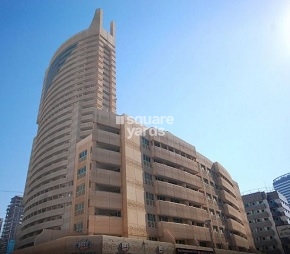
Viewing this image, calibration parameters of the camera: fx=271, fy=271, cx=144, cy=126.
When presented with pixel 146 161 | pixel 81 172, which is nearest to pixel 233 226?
pixel 146 161

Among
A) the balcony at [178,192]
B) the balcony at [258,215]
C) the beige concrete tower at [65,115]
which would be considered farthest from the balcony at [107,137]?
the balcony at [258,215]

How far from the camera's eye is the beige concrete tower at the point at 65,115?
6156 cm

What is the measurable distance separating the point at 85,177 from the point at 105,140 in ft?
21.5

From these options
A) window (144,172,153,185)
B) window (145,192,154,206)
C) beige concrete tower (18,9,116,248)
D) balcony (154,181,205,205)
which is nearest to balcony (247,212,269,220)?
balcony (154,181,205,205)

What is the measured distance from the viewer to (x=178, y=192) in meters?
49.1

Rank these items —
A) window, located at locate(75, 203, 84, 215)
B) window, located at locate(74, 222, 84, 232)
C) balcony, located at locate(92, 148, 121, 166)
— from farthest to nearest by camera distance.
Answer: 1. balcony, located at locate(92, 148, 121, 166)
2. window, located at locate(75, 203, 84, 215)
3. window, located at locate(74, 222, 84, 232)

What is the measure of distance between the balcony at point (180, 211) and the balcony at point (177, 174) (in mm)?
5040

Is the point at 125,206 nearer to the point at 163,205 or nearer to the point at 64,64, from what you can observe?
the point at 163,205

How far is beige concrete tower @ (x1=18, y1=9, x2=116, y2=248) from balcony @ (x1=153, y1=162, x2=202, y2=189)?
18165mm

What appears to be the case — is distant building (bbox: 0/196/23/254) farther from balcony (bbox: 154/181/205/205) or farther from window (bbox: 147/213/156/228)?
window (bbox: 147/213/156/228)

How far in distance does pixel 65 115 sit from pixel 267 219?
238ft

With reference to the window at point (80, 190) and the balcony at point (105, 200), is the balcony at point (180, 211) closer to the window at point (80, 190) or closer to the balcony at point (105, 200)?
the balcony at point (105, 200)

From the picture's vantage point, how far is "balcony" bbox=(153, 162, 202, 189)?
156ft

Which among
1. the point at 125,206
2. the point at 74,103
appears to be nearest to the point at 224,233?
the point at 125,206
